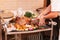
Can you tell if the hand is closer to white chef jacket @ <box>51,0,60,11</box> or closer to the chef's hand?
the chef's hand

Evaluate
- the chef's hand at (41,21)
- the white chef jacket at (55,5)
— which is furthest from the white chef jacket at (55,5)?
the chef's hand at (41,21)

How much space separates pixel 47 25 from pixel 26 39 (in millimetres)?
346

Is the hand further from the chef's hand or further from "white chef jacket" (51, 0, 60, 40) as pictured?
"white chef jacket" (51, 0, 60, 40)

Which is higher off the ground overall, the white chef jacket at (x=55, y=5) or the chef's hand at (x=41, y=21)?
the white chef jacket at (x=55, y=5)

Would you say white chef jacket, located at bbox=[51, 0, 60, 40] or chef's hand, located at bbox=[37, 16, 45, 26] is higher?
white chef jacket, located at bbox=[51, 0, 60, 40]

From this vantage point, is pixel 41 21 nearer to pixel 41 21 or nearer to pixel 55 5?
pixel 41 21

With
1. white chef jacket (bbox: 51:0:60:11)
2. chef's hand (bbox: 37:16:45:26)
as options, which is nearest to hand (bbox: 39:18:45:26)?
chef's hand (bbox: 37:16:45:26)

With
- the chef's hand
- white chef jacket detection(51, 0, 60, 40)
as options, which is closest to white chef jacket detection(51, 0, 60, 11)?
white chef jacket detection(51, 0, 60, 40)

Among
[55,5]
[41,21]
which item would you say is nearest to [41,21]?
[41,21]

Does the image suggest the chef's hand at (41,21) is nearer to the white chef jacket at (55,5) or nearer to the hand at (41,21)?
the hand at (41,21)

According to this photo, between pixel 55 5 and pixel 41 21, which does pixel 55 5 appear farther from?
pixel 41 21

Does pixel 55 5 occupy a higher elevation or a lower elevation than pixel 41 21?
higher

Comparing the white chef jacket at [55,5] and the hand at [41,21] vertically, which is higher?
the white chef jacket at [55,5]

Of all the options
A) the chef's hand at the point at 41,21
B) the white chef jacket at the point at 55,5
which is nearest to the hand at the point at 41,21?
the chef's hand at the point at 41,21
